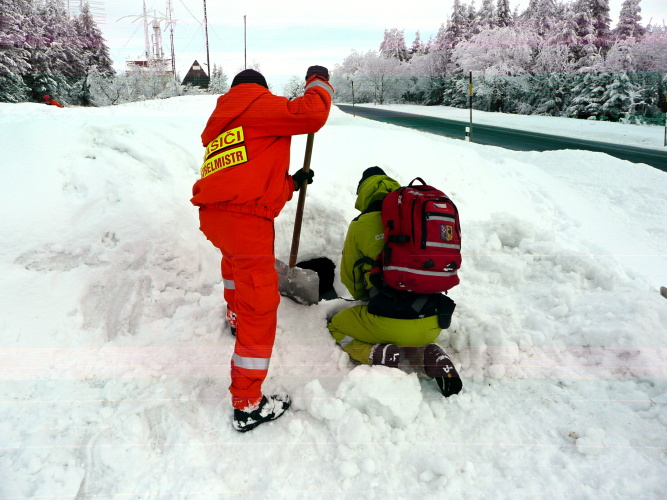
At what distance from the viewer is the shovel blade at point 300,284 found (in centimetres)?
333

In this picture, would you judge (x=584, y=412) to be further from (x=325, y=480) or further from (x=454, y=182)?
(x=454, y=182)

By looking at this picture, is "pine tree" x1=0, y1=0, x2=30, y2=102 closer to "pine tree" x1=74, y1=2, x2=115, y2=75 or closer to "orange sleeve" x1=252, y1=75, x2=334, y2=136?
"pine tree" x1=74, y1=2, x2=115, y2=75

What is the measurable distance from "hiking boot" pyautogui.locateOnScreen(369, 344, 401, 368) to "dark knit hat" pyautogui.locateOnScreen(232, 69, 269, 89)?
5.95ft

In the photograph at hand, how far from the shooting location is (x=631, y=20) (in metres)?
25.2

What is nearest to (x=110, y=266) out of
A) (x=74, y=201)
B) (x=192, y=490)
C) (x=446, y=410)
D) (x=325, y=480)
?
(x=74, y=201)

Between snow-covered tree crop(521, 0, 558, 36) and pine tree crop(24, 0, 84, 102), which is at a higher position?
snow-covered tree crop(521, 0, 558, 36)

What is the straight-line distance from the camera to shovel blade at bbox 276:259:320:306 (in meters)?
3.33

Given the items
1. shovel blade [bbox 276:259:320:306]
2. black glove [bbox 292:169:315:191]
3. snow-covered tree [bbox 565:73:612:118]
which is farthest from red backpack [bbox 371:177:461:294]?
snow-covered tree [bbox 565:73:612:118]

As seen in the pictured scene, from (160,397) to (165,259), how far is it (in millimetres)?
1368

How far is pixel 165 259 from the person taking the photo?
11.4 ft

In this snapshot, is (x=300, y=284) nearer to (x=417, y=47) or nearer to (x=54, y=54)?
(x=54, y=54)

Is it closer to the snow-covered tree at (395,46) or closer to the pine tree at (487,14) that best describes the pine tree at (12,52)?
the snow-covered tree at (395,46)

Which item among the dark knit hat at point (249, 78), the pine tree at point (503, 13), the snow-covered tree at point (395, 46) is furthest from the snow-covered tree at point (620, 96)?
the dark knit hat at point (249, 78)

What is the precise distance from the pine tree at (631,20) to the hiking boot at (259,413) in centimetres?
3257
